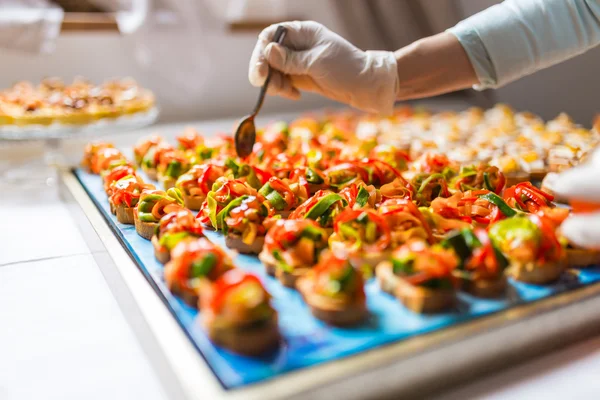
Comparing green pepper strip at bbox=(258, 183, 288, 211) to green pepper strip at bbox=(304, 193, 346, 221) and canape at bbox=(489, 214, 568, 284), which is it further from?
canape at bbox=(489, 214, 568, 284)

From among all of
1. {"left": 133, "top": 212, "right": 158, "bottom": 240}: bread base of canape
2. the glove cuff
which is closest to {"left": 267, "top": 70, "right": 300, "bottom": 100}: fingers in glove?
the glove cuff

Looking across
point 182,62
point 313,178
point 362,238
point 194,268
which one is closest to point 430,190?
point 313,178

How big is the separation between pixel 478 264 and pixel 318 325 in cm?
30

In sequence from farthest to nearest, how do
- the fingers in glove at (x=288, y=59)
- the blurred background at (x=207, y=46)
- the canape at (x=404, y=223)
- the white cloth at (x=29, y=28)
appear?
the blurred background at (x=207, y=46) → the white cloth at (x=29, y=28) → the fingers in glove at (x=288, y=59) → the canape at (x=404, y=223)

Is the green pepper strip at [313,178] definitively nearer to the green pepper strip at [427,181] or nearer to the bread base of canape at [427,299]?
the green pepper strip at [427,181]

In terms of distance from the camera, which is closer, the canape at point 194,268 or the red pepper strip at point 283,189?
the canape at point 194,268

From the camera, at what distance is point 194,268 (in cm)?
97

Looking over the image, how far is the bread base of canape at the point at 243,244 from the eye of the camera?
125 cm

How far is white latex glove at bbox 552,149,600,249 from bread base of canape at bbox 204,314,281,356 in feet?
1.75

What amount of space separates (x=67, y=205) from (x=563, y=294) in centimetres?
144

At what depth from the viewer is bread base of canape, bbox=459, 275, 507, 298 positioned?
0.99m

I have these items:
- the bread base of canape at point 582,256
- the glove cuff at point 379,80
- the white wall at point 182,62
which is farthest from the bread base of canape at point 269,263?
the white wall at point 182,62

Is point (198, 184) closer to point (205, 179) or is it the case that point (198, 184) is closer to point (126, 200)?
point (205, 179)

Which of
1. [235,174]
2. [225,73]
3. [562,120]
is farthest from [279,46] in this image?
[225,73]
